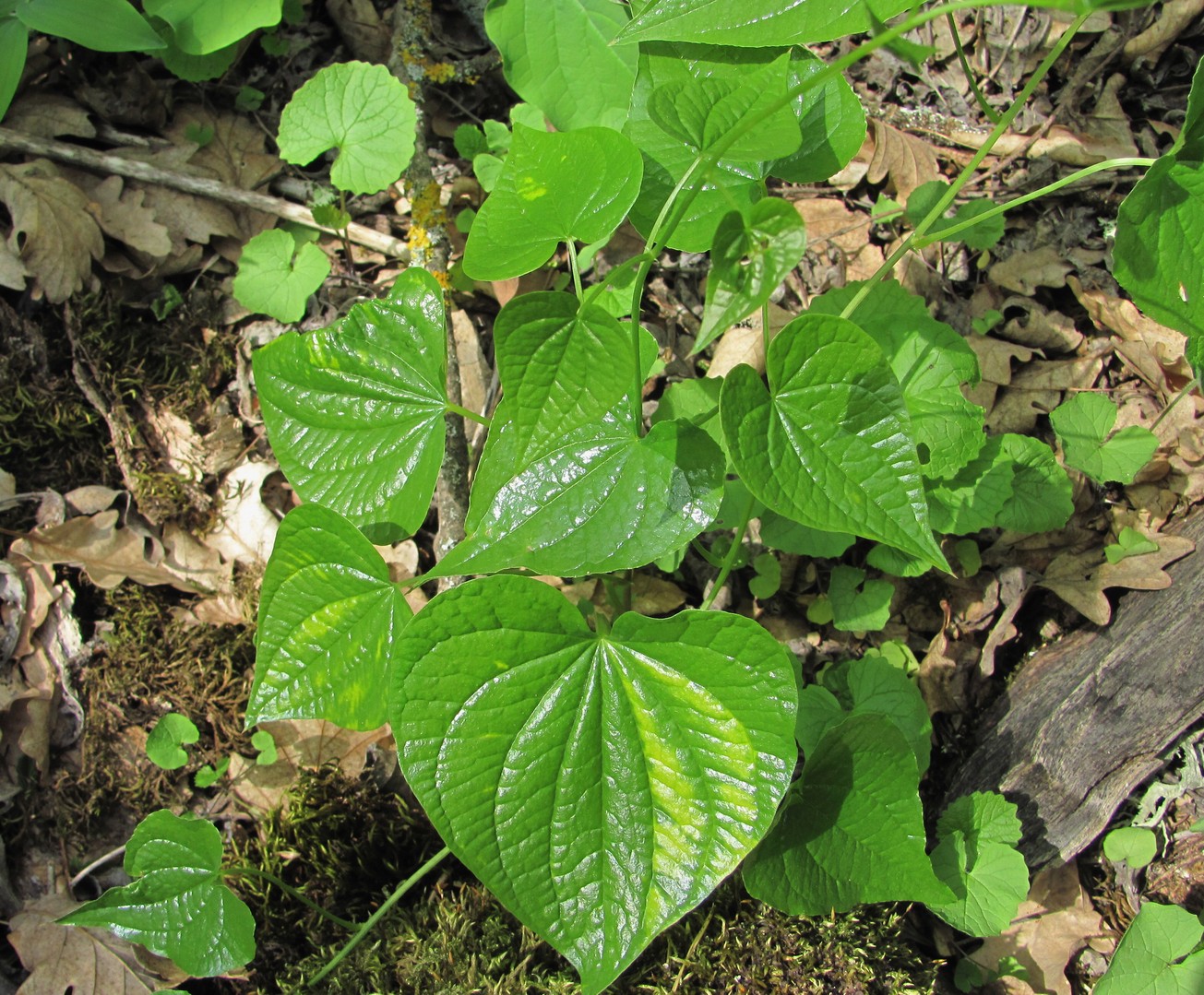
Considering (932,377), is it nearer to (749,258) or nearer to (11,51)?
(749,258)

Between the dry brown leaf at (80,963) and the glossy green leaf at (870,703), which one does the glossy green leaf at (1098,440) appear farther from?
the dry brown leaf at (80,963)

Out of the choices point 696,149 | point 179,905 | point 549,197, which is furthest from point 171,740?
point 696,149

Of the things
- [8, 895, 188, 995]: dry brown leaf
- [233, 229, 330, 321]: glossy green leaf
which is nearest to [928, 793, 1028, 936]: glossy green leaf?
[8, 895, 188, 995]: dry brown leaf

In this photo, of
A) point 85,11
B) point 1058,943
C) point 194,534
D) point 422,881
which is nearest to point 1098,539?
point 1058,943

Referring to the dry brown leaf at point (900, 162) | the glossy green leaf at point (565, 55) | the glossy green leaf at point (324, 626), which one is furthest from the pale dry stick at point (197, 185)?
the dry brown leaf at point (900, 162)

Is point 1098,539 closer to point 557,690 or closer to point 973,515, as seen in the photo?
point 973,515

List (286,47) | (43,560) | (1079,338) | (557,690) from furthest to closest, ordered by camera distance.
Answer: (286,47) < (1079,338) < (43,560) < (557,690)
